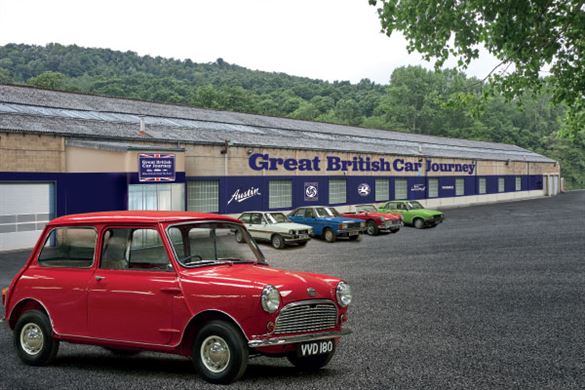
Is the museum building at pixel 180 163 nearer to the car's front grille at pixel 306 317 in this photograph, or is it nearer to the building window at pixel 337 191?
the building window at pixel 337 191

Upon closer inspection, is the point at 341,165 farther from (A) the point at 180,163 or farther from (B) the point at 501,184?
(B) the point at 501,184

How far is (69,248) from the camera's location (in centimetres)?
743

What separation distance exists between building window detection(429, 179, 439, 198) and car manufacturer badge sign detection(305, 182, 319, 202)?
15.5 meters

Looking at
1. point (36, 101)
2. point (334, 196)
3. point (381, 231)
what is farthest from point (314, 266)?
point (334, 196)

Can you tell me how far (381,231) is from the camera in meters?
27.6

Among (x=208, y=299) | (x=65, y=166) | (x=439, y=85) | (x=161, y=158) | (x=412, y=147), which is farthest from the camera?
(x=439, y=85)

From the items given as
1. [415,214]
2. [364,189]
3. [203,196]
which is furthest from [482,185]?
[203,196]

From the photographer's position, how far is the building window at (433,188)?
159 ft

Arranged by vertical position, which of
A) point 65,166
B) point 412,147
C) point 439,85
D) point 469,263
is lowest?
point 469,263

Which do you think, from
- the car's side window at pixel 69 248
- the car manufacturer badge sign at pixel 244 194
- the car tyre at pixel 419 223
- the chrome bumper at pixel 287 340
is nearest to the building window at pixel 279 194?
the car manufacturer badge sign at pixel 244 194

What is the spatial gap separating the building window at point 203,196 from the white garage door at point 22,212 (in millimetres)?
7500

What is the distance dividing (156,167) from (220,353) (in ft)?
65.9

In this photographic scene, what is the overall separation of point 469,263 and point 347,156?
22813 millimetres

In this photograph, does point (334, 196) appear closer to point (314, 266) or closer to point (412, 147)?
point (412, 147)
